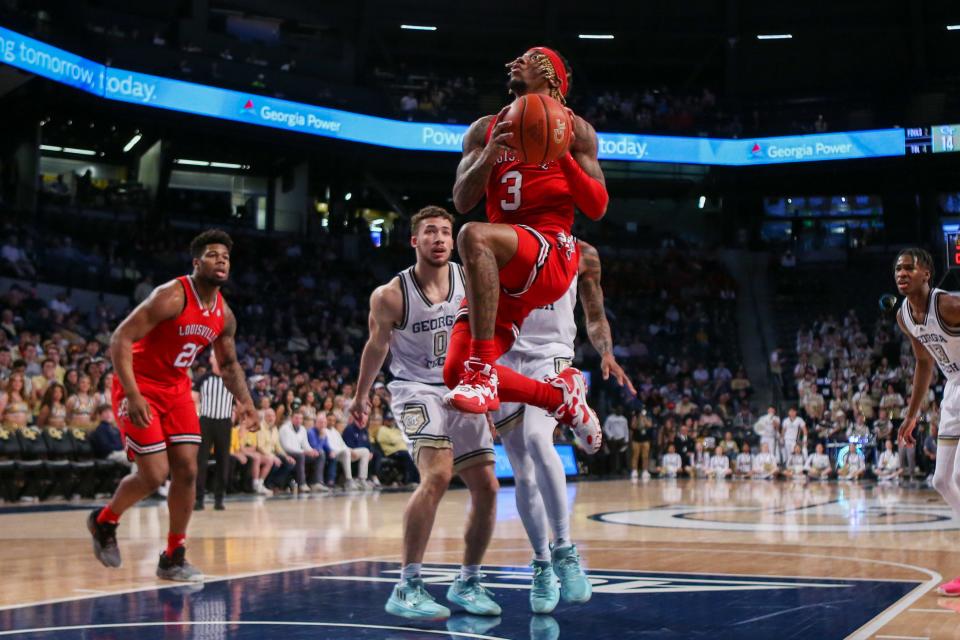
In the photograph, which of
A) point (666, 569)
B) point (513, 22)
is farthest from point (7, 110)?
point (666, 569)

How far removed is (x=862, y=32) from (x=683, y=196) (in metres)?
7.42

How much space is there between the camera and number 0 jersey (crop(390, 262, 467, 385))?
19.1 ft

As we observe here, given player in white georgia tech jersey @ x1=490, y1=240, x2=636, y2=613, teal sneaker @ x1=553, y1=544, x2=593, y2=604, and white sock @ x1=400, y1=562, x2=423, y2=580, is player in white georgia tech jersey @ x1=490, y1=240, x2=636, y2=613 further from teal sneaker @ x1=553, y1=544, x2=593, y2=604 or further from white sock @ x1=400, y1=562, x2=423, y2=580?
white sock @ x1=400, y1=562, x2=423, y2=580

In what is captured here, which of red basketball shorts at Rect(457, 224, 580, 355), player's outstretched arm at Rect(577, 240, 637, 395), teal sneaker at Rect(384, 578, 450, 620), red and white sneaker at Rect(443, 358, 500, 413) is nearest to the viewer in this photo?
red and white sneaker at Rect(443, 358, 500, 413)

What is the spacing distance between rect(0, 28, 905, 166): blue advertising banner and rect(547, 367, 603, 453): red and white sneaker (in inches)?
757

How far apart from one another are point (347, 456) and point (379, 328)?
36.8 ft

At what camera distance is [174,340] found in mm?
6656

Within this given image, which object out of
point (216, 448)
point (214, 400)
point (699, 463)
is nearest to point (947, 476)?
point (214, 400)

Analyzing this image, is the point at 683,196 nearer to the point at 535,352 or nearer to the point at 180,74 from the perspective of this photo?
the point at 180,74

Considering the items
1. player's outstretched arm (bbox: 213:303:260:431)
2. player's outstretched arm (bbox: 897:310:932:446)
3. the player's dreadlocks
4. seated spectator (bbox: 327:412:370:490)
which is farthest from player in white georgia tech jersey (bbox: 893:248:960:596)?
seated spectator (bbox: 327:412:370:490)

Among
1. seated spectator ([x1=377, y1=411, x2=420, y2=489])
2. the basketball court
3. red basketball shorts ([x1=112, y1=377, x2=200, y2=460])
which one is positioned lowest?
the basketball court

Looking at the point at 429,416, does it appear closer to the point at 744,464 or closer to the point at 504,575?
the point at 504,575

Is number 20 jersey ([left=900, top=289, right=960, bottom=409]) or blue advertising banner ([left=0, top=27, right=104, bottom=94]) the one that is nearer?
number 20 jersey ([left=900, top=289, right=960, bottom=409])

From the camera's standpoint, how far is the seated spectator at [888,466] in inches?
776
